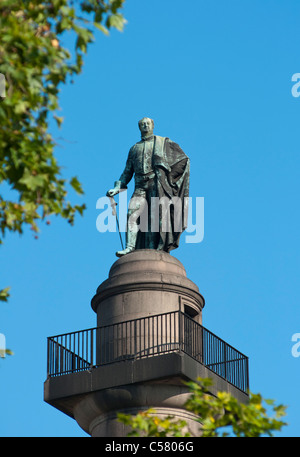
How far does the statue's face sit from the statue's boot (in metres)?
3.69

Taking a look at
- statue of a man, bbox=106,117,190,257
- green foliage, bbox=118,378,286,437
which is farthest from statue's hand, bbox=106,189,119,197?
green foliage, bbox=118,378,286,437

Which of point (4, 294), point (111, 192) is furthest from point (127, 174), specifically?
point (4, 294)

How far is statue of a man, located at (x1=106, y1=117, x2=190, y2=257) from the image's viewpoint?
41.8 meters

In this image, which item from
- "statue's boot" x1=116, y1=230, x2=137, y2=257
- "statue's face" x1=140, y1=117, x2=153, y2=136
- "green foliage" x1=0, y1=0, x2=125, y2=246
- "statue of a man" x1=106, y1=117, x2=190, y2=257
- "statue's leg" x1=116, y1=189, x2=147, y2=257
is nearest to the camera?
"green foliage" x1=0, y1=0, x2=125, y2=246

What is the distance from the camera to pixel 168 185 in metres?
42.6

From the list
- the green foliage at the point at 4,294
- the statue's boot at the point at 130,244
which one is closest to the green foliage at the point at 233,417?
the green foliage at the point at 4,294

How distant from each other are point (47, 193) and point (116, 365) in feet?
47.6

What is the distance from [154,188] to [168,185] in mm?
540

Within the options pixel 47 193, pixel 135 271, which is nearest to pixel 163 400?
pixel 135 271

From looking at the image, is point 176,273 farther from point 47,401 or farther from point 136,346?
point 47,401

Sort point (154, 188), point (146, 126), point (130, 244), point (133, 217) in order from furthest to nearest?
1. point (146, 126)
2. point (154, 188)
3. point (133, 217)
4. point (130, 244)

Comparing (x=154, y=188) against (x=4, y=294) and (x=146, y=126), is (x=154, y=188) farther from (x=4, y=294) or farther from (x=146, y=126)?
(x=4, y=294)

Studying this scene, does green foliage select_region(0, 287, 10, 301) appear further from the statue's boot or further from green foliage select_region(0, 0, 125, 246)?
the statue's boot

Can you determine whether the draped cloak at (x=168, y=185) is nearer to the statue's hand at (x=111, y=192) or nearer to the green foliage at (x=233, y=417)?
the statue's hand at (x=111, y=192)
